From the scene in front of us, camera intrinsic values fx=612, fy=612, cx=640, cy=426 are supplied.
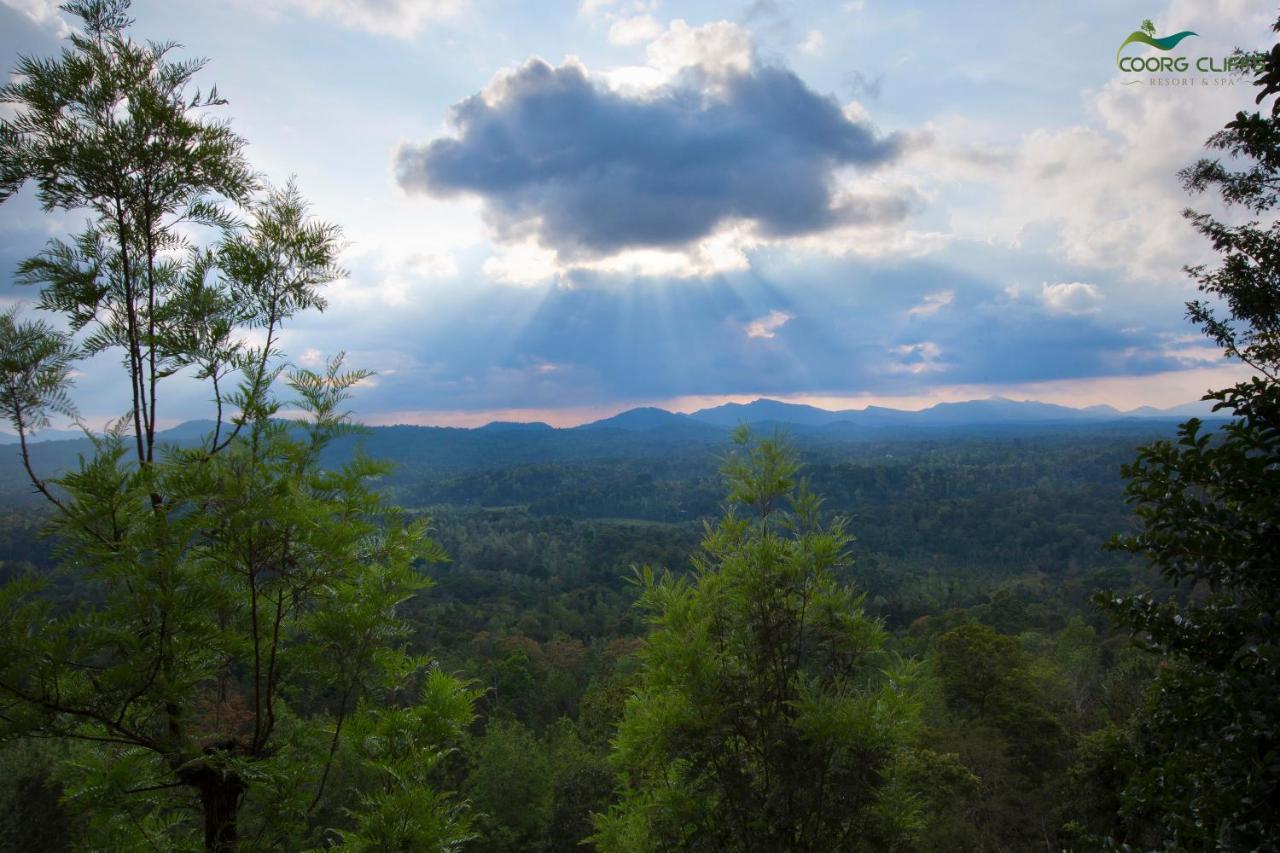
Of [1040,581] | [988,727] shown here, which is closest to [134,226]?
[988,727]

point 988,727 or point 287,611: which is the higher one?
point 287,611

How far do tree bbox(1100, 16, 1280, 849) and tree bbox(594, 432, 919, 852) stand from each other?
148 cm

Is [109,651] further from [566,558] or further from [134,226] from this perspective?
[566,558]

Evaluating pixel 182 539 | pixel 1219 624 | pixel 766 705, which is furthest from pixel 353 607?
pixel 1219 624

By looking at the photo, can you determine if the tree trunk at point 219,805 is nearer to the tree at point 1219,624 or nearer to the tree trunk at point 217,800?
the tree trunk at point 217,800

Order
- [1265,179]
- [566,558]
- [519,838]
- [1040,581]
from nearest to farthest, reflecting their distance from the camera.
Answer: [1265,179] < [519,838] < [1040,581] < [566,558]

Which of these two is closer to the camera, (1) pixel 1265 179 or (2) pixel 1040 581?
(1) pixel 1265 179

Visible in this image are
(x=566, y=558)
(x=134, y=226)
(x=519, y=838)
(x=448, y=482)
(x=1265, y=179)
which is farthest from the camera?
(x=448, y=482)

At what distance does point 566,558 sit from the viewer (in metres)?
75.9

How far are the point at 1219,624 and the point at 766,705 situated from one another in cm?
254

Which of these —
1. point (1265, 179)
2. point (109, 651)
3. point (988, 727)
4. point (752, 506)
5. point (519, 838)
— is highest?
point (1265, 179)

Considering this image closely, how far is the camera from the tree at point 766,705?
4.02 m

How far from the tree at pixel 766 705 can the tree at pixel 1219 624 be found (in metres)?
1.48

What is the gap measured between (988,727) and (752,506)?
16.2 metres
